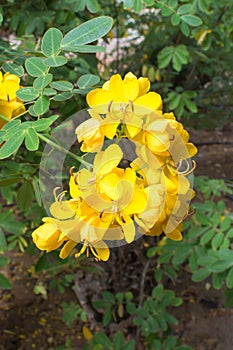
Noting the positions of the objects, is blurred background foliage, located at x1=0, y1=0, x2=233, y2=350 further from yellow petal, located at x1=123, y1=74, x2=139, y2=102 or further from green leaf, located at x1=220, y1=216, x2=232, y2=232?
yellow petal, located at x1=123, y1=74, x2=139, y2=102

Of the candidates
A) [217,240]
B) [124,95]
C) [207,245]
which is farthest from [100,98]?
[207,245]

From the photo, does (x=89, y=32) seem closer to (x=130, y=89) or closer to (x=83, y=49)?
(x=83, y=49)

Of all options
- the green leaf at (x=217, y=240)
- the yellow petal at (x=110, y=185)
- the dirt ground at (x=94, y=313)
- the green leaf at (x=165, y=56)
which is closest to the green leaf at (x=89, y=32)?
the yellow petal at (x=110, y=185)

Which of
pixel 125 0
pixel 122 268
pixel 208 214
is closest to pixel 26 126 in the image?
pixel 125 0

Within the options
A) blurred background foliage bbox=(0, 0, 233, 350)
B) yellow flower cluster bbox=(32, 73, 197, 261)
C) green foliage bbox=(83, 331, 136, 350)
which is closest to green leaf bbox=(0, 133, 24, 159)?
blurred background foliage bbox=(0, 0, 233, 350)

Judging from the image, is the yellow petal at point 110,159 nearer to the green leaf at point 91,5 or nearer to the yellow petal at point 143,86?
the yellow petal at point 143,86
